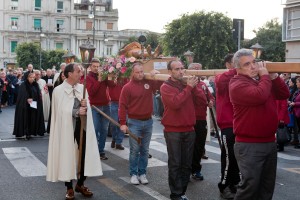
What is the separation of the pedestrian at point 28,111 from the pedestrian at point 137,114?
19.5ft

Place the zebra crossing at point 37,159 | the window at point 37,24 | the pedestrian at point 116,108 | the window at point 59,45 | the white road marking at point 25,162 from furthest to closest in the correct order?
the window at point 59,45 → the window at point 37,24 → the pedestrian at point 116,108 → the zebra crossing at point 37,159 → the white road marking at point 25,162

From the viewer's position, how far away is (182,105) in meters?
6.73

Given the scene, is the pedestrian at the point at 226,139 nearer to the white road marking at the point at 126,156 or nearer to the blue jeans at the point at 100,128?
the white road marking at the point at 126,156

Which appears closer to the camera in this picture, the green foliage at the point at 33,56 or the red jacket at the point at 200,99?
the red jacket at the point at 200,99

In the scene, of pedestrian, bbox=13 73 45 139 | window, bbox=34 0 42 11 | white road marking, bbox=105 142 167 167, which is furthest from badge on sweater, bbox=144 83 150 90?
window, bbox=34 0 42 11

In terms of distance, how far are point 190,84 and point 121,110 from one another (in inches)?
74.8

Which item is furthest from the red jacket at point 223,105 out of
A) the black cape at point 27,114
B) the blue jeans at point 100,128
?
the black cape at point 27,114

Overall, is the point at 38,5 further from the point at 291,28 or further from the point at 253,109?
the point at 253,109

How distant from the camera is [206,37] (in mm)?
52031

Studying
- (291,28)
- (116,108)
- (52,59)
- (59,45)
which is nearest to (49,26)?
(59,45)

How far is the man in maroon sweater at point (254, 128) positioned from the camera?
5145mm

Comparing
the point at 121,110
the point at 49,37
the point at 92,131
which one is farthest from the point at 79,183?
the point at 49,37

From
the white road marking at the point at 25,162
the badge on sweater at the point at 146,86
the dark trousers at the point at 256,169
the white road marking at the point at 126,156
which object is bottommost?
the white road marking at the point at 25,162

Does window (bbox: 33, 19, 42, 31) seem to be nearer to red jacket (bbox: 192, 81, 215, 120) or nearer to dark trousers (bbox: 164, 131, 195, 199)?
red jacket (bbox: 192, 81, 215, 120)
